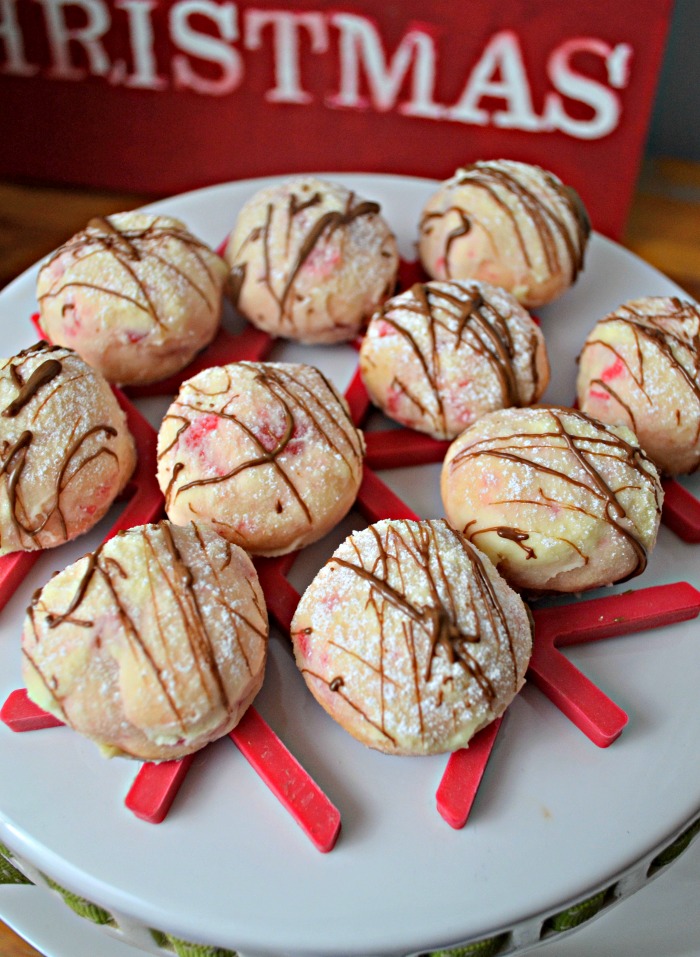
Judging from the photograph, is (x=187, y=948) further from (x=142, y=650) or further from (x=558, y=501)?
(x=558, y=501)

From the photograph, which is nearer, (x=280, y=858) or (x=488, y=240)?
(x=280, y=858)

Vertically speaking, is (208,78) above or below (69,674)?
above

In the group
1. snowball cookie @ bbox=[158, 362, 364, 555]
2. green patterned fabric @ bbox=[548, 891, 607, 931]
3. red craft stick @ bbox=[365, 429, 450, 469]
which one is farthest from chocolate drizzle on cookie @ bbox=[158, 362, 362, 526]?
green patterned fabric @ bbox=[548, 891, 607, 931]

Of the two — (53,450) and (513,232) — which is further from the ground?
(513,232)

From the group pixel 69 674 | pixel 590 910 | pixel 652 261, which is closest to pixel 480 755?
pixel 590 910

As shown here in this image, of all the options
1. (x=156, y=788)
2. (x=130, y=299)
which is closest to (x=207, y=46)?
(x=130, y=299)

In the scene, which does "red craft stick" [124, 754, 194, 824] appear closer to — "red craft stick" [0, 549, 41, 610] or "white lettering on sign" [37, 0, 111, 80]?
"red craft stick" [0, 549, 41, 610]

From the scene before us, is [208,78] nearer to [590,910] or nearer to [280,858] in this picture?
[280,858]

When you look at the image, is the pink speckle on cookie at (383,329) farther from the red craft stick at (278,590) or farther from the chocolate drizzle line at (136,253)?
the red craft stick at (278,590)

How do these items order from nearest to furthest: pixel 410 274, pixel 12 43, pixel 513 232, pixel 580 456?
pixel 580 456 < pixel 513 232 < pixel 410 274 < pixel 12 43
